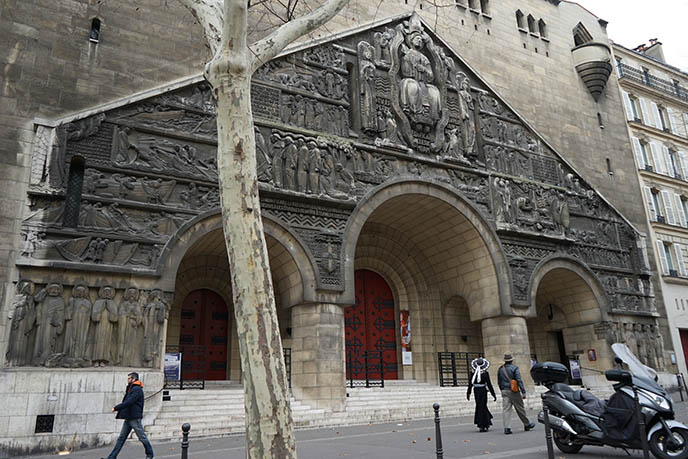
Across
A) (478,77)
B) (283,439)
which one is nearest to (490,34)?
(478,77)

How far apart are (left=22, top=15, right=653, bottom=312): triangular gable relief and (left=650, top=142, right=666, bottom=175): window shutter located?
20.2 ft

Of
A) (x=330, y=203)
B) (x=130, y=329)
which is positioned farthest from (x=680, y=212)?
(x=130, y=329)

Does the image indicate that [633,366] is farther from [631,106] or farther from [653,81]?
[653,81]

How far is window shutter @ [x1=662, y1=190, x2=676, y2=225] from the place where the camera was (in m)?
25.9

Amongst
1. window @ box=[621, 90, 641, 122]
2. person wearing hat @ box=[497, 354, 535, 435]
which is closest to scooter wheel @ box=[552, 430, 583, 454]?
person wearing hat @ box=[497, 354, 535, 435]

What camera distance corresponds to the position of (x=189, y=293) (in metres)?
17.2

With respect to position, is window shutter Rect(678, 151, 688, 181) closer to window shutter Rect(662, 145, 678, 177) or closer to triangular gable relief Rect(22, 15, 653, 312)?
window shutter Rect(662, 145, 678, 177)

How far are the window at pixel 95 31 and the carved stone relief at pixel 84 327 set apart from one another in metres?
6.87

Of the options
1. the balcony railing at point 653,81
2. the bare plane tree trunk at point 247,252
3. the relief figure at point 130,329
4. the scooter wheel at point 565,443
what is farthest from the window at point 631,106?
the bare plane tree trunk at point 247,252

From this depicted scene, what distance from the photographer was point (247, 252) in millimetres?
6078

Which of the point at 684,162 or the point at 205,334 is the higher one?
the point at 684,162

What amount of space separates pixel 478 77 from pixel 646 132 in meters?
12.1

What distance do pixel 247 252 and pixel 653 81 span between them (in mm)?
30447

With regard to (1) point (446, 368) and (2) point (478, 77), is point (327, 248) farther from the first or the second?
(2) point (478, 77)
